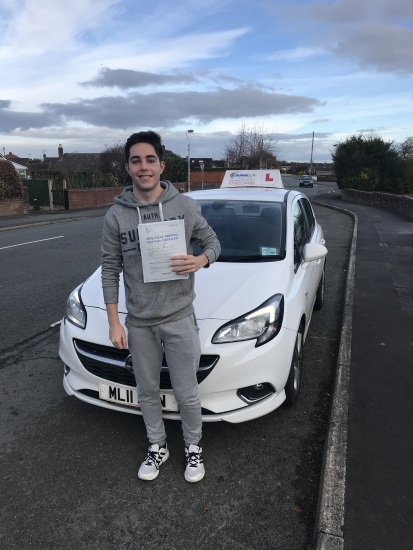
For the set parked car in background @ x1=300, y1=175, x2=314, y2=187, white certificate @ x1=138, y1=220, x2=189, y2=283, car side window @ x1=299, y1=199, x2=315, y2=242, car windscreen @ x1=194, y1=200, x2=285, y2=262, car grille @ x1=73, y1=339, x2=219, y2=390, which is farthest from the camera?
parked car in background @ x1=300, y1=175, x2=314, y2=187

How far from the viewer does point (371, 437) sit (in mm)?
3078

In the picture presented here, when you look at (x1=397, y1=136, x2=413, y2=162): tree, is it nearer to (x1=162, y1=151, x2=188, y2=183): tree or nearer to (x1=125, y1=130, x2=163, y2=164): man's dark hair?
→ (x1=162, y1=151, x2=188, y2=183): tree

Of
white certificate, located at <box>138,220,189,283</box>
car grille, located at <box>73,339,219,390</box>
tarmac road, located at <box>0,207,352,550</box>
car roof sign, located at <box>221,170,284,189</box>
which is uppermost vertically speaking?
car roof sign, located at <box>221,170,284,189</box>

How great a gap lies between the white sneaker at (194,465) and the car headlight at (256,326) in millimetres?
652

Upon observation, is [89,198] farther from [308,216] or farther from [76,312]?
[76,312]

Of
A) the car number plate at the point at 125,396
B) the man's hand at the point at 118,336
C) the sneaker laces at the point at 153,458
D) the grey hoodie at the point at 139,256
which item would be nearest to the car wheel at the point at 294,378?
the car number plate at the point at 125,396

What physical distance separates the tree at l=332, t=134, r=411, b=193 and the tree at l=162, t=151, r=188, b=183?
15839mm

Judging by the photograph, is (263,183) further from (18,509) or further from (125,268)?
(18,509)

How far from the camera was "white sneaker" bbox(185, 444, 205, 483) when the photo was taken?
2.69 meters

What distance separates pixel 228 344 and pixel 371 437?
1194 millimetres

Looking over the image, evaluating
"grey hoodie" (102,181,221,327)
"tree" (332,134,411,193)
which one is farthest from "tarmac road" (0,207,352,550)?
"tree" (332,134,411,193)

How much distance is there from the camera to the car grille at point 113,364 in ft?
9.18

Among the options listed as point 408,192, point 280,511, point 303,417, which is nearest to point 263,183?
point 303,417

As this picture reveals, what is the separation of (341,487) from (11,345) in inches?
141
